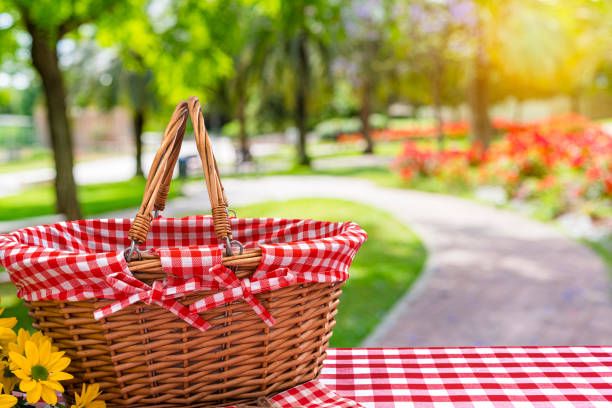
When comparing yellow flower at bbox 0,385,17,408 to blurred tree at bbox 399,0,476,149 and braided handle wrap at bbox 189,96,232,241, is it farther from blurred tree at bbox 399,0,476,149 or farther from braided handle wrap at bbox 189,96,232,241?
blurred tree at bbox 399,0,476,149

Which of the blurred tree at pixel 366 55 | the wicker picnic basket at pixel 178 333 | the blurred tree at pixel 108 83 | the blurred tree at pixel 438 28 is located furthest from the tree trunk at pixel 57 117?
the blurred tree at pixel 366 55

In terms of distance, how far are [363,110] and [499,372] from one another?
22910 millimetres

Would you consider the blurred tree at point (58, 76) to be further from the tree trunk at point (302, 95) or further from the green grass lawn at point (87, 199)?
the tree trunk at point (302, 95)

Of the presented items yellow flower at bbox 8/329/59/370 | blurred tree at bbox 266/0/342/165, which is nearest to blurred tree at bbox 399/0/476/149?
blurred tree at bbox 266/0/342/165

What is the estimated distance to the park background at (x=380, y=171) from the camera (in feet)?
15.9

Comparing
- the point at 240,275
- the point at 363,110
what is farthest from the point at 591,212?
the point at 363,110

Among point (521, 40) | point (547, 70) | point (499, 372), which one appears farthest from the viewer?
point (547, 70)

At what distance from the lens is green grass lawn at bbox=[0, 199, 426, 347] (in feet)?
14.8

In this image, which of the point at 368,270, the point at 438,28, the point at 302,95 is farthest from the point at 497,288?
the point at 302,95

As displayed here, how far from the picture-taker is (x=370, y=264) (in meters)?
6.29

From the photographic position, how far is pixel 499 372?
127cm

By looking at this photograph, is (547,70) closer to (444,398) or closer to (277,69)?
(277,69)

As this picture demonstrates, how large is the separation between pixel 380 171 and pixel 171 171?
15.5 m

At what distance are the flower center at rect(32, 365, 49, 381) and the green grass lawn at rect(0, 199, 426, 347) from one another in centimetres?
164
